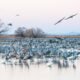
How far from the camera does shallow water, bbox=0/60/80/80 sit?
395cm

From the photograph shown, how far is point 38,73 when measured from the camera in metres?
4.14

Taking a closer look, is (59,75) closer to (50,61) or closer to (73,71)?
(73,71)

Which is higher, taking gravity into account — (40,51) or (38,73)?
(40,51)

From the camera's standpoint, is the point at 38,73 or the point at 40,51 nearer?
the point at 38,73

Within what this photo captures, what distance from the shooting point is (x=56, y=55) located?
15.8 ft

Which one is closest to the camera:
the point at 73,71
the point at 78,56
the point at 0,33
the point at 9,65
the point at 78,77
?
the point at 78,77

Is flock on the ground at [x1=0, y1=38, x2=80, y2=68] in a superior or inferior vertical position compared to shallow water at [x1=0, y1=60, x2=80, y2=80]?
superior

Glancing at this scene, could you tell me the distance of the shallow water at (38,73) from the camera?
3.95 meters

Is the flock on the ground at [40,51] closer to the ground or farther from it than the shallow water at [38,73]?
farther from it

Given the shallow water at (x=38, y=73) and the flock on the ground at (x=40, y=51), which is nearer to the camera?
the shallow water at (x=38, y=73)

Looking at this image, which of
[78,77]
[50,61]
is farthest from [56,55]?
[78,77]

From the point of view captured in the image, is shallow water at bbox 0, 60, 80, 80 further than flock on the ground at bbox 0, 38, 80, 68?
No

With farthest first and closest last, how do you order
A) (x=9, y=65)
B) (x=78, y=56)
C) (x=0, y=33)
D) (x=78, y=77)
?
(x=0, y=33) → (x=78, y=56) → (x=9, y=65) → (x=78, y=77)

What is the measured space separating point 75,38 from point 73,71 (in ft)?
3.87
